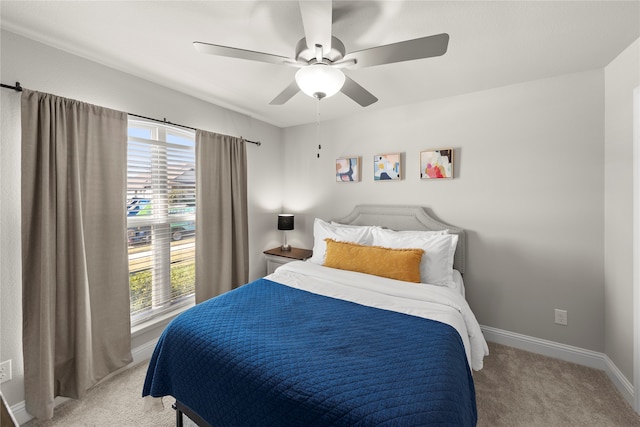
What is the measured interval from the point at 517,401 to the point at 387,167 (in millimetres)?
2262

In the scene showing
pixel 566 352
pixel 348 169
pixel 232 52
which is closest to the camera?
pixel 232 52

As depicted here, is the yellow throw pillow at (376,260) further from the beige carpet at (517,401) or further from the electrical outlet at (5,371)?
the electrical outlet at (5,371)

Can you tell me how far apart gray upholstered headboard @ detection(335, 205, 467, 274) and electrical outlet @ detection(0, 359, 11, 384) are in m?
2.87

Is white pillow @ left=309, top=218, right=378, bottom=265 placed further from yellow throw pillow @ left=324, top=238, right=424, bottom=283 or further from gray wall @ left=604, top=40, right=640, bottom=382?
gray wall @ left=604, top=40, right=640, bottom=382

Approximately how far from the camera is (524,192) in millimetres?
2418

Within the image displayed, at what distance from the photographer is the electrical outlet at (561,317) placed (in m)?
2.30

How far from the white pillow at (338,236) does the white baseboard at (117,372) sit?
66.5 inches

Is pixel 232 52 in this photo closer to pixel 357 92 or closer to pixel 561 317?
pixel 357 92

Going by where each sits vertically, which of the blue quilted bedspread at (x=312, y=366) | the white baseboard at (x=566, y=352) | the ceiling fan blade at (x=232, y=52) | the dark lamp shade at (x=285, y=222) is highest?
the ceiling fan blade at (x=232, y=52)

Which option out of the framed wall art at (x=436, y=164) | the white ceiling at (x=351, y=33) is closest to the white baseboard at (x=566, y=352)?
the framed wall art at (x=436, y=164)

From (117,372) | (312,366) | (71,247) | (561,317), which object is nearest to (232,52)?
(312,366)

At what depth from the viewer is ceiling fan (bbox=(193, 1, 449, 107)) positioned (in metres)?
1.28

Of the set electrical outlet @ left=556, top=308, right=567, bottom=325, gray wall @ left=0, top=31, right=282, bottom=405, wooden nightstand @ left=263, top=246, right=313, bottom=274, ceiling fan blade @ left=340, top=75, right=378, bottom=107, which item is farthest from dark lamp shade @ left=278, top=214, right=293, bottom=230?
electrical outlet @ left=556, top=308, right=567, bottom=325

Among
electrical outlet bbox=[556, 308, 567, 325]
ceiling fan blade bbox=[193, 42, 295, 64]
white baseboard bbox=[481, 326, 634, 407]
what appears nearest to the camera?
ceiling fan blade bbox=[193, 42, 295, 64]
